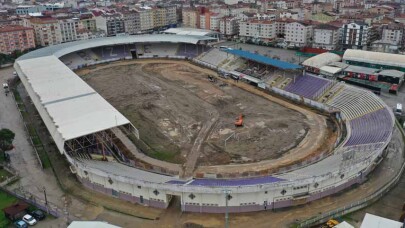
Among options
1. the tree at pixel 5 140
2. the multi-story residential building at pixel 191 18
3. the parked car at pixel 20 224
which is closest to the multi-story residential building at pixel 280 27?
the multi-story residential building at pixel 191 18

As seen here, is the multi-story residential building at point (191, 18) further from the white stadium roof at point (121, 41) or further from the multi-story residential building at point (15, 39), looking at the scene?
the multi-story residential building at point (15, 39)

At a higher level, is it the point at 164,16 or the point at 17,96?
the point at 164,16

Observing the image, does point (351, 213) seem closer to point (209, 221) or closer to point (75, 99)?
point (209, 221)

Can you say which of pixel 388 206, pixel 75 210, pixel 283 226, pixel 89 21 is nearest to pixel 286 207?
pixel 283 226

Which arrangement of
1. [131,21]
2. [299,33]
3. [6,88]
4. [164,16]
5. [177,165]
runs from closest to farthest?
[177,165] → [6,88] → [299,33] → [131,21] → [164,16]

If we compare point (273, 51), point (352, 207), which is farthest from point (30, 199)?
point (273, 51)

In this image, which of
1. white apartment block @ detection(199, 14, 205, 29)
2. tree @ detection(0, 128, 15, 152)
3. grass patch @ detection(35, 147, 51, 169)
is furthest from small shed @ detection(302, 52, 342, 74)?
tree @ detection(0, 128, 15, 152)

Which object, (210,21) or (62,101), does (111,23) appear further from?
(62,101)
